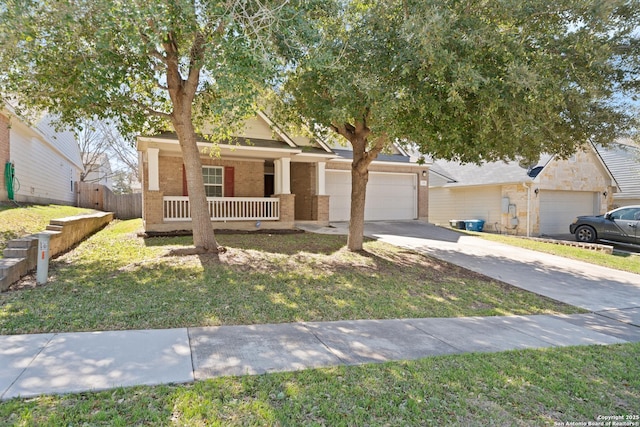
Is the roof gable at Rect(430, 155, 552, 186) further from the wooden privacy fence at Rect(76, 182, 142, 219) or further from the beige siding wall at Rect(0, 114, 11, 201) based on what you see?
the beige siding wall at Rect(0, 114, 11, 201)

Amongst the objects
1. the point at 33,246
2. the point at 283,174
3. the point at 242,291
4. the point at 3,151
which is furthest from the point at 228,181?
the point at 242,291

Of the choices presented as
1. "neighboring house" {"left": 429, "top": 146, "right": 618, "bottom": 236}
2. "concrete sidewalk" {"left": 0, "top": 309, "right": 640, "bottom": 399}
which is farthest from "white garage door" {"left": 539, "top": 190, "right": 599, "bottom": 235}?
"concrete sidewalk" {"left": 0, "top": 309, "right": 640, "bottom": 399}

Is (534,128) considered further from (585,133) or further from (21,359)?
(21,359)

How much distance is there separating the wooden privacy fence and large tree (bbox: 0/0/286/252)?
43.9 ft

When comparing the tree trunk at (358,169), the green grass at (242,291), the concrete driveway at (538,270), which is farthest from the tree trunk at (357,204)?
the concrete driveway at (538,270)

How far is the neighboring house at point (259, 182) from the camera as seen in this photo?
12375 millimetres

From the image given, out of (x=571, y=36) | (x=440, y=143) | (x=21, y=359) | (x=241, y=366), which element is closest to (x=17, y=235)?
(x=21, y=359)

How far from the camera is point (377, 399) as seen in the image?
322 centimetres

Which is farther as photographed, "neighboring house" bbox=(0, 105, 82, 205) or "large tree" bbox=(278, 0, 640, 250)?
"neighboring house" bbox=(0, 105, 82, 205)

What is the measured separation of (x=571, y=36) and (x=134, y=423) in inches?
358

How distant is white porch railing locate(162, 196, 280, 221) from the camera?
Result: 13.1 metres

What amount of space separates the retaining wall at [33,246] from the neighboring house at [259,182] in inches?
77.6

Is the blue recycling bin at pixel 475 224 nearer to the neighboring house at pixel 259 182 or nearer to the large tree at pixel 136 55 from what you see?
the neighboring house at pixel 259 182

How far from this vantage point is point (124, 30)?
6742 mm
